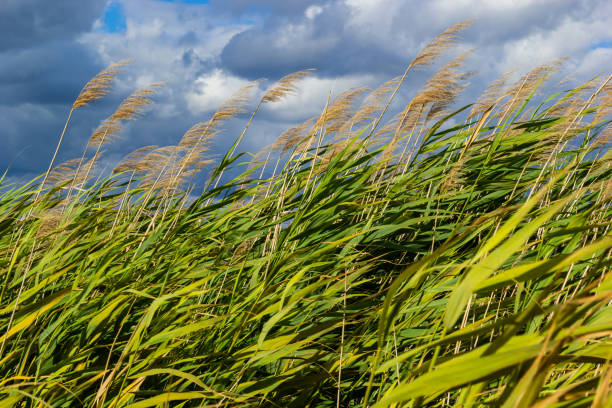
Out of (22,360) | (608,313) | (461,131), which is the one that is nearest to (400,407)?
(608,313)

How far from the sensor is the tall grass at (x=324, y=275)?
166 centimetres

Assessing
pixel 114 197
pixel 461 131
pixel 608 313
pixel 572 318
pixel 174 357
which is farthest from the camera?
pixel 114 197

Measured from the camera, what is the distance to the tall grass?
166cm

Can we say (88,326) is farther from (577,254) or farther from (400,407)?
(577,254)

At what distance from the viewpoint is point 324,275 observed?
251 centimetres

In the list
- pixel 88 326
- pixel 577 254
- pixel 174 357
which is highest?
pixel 577 254

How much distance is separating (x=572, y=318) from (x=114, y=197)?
414 cm

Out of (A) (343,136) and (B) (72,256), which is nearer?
(B) (72,256)

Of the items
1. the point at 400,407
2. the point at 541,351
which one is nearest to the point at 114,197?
the point at 400,407

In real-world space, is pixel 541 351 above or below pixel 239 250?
above

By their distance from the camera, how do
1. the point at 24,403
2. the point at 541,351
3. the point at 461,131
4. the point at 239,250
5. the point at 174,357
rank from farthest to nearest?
1. the point at 461,131
2. the point at 239,250
3. the point at 174,357
4. the point at 24,403
5. the point at 541,351

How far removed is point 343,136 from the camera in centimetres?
396

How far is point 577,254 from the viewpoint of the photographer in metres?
0.96

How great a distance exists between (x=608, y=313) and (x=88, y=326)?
2343 mm
